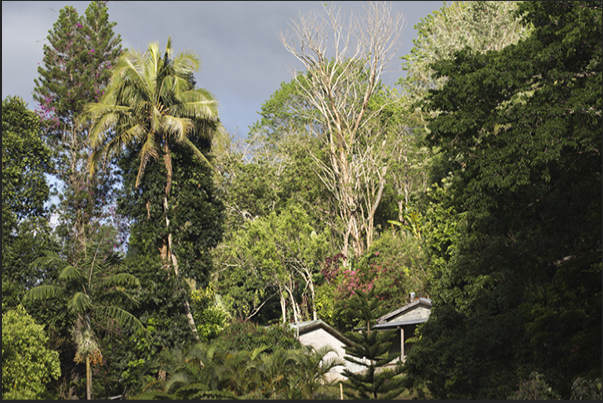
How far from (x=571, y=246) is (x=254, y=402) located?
780 cm

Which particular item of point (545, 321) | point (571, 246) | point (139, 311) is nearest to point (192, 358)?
point (139, 311)

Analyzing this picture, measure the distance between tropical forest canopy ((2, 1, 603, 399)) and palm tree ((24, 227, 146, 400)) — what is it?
0.06 m

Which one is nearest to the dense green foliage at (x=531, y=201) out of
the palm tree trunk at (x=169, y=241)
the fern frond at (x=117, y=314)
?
the palm tree trunk at (x=169, y=241)

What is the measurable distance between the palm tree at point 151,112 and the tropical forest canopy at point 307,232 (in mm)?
71

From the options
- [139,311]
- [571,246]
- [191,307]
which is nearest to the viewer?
[571,246]

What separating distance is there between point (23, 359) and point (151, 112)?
8.61 meters

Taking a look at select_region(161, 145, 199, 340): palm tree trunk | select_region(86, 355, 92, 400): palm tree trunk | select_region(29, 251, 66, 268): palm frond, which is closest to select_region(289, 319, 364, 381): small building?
select_region(161, 145, 199, 340): palm tree trunk

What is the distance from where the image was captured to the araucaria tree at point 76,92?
66.7 ft

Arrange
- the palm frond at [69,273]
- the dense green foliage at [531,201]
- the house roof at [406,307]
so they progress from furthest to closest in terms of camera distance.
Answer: the house roof at [406,307] < the palm frond at [69,273] < the dense green foliage at [531,201]

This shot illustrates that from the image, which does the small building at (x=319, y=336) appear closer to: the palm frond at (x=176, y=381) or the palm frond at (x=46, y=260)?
the palm frond at (x=176, y=381)

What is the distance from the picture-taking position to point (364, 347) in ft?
44.3

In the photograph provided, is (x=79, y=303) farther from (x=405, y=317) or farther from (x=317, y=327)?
(x=405, y=317)

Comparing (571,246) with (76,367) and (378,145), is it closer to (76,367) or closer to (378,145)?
(76,367)

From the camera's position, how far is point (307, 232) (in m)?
24.5
